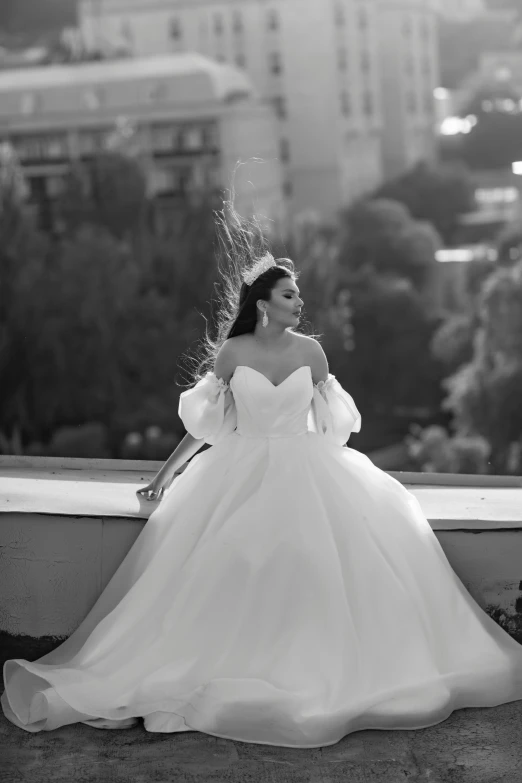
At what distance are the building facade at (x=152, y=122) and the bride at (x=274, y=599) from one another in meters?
44.7

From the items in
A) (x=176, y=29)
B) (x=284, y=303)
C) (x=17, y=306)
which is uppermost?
(x=176, y=29)

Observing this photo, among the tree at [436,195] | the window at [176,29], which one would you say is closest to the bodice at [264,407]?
the tree at [436,195]

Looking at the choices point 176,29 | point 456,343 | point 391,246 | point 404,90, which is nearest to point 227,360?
point 456,343

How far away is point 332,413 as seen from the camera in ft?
10.5

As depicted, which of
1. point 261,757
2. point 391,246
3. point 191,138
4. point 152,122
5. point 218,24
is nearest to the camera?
point 261,757

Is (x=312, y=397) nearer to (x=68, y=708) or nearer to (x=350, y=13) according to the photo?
(x=68, y=708)

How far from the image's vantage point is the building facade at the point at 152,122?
49031mm

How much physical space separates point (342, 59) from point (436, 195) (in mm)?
9788

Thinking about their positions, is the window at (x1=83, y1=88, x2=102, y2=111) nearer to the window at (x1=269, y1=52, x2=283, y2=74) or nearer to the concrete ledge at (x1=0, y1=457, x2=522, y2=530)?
the window at (x1=269, y1=52, x2=283, y2=74)

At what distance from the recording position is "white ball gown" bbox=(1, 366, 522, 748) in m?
2.66

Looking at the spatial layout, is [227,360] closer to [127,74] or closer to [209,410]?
[209,410]

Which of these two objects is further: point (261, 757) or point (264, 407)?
point (264, 407)

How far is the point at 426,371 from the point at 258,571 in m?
36.9

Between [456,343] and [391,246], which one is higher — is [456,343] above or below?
below
